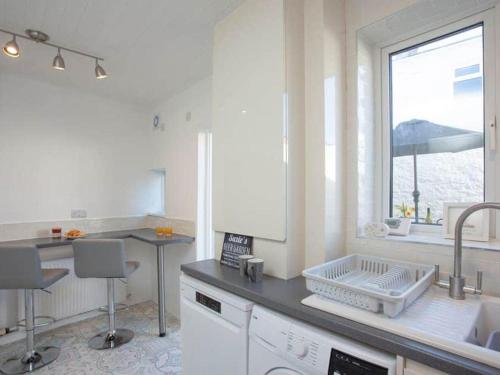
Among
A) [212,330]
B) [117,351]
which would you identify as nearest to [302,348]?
[212,330]

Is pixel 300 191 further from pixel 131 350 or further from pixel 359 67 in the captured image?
pixel 131 350

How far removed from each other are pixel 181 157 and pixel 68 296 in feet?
6.13

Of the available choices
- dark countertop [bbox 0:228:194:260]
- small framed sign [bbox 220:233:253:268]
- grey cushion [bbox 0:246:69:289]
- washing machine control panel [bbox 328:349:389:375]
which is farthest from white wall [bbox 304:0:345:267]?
grey cushion [bbox 0:246:69:289]

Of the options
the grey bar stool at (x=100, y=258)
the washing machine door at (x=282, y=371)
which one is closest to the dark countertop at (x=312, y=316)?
the washing machine door at (x=282, y=371)

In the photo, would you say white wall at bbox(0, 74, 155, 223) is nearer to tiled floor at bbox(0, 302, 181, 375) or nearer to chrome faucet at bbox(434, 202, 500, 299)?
tiled floor at bbox(0, 302, 181, 375)

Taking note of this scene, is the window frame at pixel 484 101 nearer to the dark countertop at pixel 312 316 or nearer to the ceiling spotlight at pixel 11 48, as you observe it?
the dark countertop at pixel 312 316

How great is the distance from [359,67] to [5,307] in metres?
3.55

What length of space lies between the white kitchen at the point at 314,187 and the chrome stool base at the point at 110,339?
0.02 metres

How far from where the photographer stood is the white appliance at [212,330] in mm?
1210

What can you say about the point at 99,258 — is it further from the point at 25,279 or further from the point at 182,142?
the point at 182,142

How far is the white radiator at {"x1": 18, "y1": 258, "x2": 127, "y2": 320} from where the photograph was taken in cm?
277

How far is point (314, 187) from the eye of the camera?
4.87 ft

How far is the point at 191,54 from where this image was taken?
2.28m

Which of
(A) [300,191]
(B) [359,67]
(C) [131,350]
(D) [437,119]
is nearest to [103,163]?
(C) [131,350]
